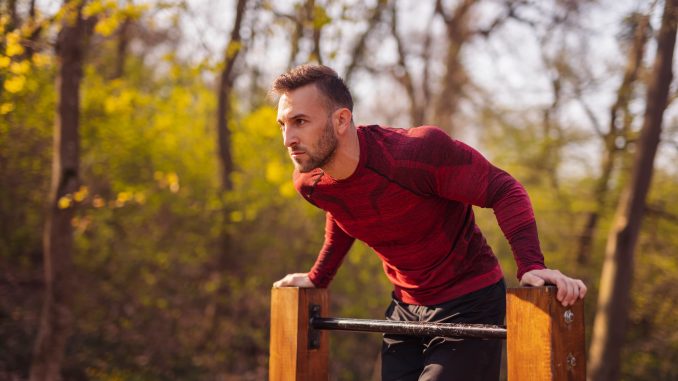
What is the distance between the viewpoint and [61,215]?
20.8 ft

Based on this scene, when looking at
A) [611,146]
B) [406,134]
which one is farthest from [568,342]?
[611,146]

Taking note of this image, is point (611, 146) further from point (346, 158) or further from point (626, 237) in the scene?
point (346, 158)

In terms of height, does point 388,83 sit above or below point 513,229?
above

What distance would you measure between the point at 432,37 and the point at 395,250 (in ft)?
34.3

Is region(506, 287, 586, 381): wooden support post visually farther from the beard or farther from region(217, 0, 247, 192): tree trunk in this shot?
region(217, 0, 247, 192): tree trunk

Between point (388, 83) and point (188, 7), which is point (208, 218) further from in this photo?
point (388, 83)

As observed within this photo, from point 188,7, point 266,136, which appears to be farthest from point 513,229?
point 266,136

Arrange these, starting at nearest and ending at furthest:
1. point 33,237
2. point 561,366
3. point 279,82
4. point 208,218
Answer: point 561,366
point 279,82
point 33,237
point 208,218

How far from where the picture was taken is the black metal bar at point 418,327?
6.87 feet

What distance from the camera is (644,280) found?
11.4 meters

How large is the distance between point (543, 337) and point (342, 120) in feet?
3.24

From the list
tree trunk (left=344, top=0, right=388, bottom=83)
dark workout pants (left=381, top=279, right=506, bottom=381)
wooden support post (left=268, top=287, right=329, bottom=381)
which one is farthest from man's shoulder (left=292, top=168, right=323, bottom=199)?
tree trunk (left=344, top=0, right=388, bottom=83)

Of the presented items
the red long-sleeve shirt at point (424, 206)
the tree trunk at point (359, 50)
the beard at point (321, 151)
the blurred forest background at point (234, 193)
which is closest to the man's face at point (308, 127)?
the beard at point (321, 151)

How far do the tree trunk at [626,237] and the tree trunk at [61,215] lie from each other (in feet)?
20.2
